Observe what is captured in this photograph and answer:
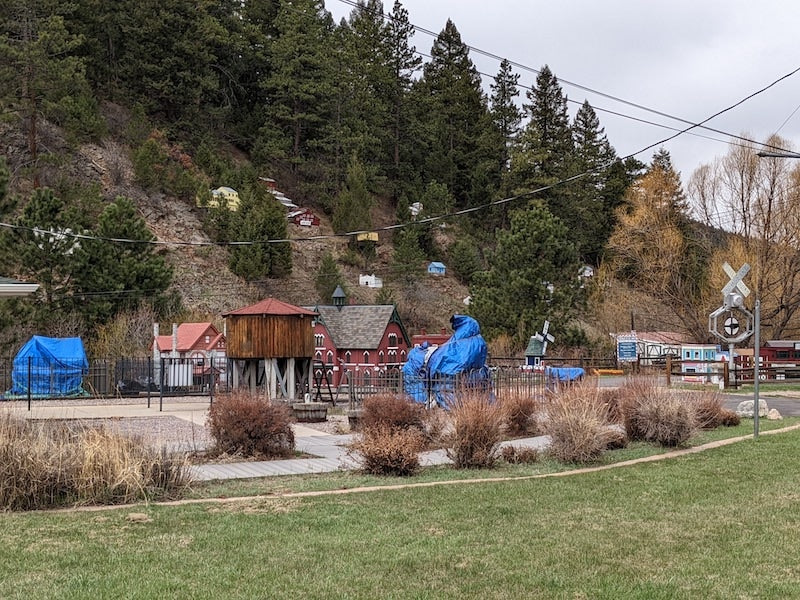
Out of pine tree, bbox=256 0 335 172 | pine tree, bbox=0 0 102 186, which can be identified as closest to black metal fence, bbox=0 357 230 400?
pine tree, bbox=0 0 102 186

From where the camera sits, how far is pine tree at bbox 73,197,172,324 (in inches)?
1348

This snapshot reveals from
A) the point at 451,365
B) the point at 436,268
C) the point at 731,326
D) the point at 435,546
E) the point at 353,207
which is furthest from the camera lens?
the point at 436,268

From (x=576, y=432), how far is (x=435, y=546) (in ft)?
19.6

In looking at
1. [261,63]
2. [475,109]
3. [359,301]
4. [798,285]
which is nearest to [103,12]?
[261,63]

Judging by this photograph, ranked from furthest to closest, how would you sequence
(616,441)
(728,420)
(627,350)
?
(627,350), (728,420), (616,441)

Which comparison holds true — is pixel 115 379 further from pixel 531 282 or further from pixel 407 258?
pixel 407 258

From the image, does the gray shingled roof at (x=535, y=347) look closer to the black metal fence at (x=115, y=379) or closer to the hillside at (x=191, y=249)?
the black metal fence at (x=115, y=379)

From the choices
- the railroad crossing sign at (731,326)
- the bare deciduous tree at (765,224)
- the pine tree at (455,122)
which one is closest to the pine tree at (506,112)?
the pine tree at (455,122)

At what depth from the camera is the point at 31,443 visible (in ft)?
30.0

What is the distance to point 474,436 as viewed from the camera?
12.1 m

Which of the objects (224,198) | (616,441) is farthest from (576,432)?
(224,198)

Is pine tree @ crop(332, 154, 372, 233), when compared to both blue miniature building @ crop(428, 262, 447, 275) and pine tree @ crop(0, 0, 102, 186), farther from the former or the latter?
pine tree @ crop(0, 0, 102, 186)

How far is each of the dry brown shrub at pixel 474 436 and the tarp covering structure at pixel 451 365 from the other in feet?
22.8

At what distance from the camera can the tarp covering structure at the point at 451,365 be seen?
2030 centimetres
